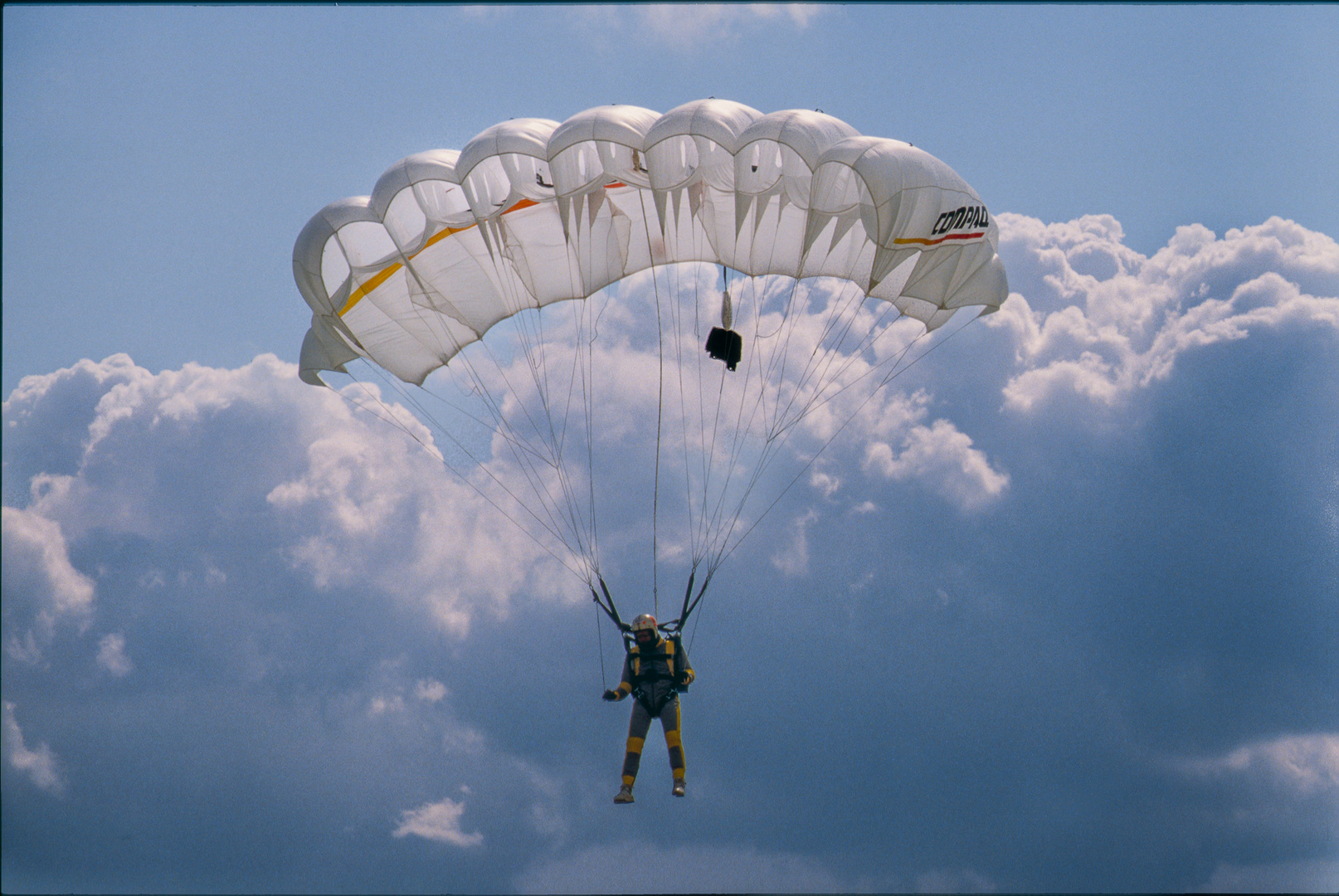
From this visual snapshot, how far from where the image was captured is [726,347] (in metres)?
20.1

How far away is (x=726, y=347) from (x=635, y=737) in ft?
20.3

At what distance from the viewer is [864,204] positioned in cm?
1748

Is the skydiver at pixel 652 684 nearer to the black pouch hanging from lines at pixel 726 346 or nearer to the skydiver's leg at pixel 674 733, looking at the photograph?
the skydiver's leg at pixel 674 733

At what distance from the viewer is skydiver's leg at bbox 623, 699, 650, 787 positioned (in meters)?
17.7

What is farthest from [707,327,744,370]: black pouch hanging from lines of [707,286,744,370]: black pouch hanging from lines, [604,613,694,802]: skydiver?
[604,613,694,802]: skydiver

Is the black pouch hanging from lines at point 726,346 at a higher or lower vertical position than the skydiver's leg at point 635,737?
higher

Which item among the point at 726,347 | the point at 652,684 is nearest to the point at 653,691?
the point at 652,684

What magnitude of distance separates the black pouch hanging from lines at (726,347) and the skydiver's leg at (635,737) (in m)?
5.53

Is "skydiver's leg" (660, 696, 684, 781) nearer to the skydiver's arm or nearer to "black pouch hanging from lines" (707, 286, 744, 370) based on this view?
the skydiver's arm

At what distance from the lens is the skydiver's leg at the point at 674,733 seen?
17828 millimetres

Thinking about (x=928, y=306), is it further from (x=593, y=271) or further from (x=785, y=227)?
(x=593, y=271)

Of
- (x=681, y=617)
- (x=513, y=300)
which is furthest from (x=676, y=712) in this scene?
(x=513, y=300)

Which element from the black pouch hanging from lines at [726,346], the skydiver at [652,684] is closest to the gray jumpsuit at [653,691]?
the skydiver at [652,684]

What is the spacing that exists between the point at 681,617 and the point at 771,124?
6.96 m
